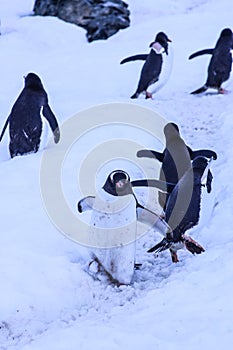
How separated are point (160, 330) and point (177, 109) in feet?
15.4

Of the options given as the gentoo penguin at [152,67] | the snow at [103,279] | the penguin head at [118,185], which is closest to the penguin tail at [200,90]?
the snow at [103,279]

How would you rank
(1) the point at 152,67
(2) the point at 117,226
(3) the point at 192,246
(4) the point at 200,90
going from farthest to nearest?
(1) the point at 152,67
(4) the point at 200,90
(3) the point at 192,246
(2) the point at 117,226

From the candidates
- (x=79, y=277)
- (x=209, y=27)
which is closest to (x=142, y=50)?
(x=209, y=27)

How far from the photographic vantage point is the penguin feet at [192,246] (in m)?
3.79

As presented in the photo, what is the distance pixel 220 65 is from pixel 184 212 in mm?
4558

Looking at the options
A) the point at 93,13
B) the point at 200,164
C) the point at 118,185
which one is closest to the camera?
the point at 118,185

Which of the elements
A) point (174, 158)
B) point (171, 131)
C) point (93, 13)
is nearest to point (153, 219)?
point (174, 158)

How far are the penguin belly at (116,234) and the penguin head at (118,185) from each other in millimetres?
45

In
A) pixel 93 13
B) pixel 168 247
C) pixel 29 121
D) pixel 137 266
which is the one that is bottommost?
pixel 93 13

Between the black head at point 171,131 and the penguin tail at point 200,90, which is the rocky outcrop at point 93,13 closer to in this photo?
the penguin tail at point 200,90

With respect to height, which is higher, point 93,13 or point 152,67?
point 152,67

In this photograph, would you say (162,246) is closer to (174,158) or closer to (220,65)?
(174,158)

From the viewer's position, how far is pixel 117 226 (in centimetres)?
364

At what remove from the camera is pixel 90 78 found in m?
8.91
